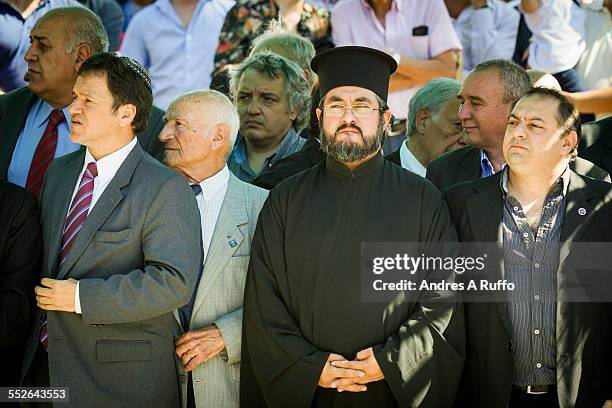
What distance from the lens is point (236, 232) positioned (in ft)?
15.2

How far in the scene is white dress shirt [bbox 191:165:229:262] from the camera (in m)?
4.68

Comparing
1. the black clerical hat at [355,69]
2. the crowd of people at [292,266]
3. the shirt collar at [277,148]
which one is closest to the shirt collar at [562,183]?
the crowd of people at [292,266]

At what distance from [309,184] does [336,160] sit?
0.17m

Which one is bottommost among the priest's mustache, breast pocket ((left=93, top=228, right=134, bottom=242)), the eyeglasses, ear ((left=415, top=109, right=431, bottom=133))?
breast pocket ((left=93, top=228, right=134, bottom=242))

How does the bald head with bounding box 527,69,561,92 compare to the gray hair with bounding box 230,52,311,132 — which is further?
the gray hair with bounding box 230,52,311,132

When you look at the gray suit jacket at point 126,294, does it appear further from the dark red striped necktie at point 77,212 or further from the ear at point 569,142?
the ear at point 569,142

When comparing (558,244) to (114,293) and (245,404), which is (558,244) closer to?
(245,404)

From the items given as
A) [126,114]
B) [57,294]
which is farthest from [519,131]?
[57,294]

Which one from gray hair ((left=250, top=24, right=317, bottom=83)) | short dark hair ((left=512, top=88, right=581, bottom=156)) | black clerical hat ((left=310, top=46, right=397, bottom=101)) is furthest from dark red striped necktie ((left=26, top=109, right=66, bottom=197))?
short dark hair ((left=512, top=88, right=581, bottom=156))

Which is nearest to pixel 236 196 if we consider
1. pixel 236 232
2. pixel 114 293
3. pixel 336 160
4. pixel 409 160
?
pixel 236 232

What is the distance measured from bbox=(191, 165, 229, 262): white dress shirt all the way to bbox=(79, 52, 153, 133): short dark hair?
43 cm

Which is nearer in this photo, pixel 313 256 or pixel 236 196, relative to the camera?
pixel 313 256

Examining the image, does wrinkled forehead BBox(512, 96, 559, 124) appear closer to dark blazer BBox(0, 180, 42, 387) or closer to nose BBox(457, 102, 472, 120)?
nose BBox(457, 102, 472, 120)

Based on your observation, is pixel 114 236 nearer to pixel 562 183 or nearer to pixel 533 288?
pixel 533 288
